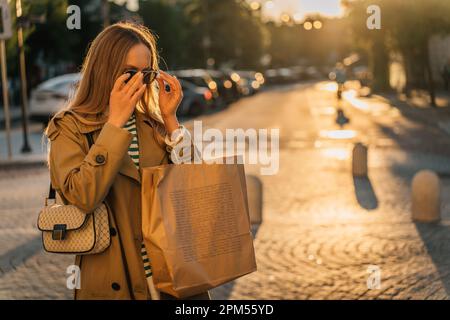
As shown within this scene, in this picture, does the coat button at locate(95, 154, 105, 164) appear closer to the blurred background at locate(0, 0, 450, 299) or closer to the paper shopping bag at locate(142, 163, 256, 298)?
the paper shopping bag at locate(142, 163, 256, 298)

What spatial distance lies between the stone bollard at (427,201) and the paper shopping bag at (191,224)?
7188 millimetres

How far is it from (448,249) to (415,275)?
3.70 feet

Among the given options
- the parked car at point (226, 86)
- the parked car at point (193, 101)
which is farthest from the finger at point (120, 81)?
the parked car at point (226, 86)

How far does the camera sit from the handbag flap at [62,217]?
2871 mm

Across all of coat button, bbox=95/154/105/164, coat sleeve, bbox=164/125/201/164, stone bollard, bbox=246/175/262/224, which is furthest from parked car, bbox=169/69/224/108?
coat button, bbox=95/154/105/164

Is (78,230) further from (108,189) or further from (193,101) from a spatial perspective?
(193,101)

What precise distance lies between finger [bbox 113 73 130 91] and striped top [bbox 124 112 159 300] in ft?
0.66

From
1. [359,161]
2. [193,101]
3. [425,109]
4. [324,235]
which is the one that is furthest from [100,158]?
[425,109]

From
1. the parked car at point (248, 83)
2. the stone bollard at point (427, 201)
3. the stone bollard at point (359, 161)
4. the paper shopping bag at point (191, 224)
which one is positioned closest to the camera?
the paper shopping bag at point (191, 224)

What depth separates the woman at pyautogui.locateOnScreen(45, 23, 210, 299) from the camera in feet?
9.25

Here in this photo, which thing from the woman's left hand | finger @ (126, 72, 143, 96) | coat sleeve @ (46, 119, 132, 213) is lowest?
coat sleeve @ (46, 119, 132, 213)

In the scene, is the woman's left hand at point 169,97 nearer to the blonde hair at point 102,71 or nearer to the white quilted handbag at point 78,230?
the blonde hair at point 102,71

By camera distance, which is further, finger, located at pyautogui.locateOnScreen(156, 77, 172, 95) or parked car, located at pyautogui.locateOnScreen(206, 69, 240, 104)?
parked car, located at pyautogui.locateOnScreen(206, 69, 240, 104)
